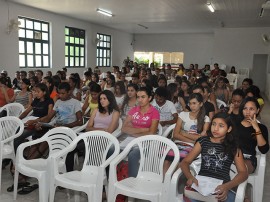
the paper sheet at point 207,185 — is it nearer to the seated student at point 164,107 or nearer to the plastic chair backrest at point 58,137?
the plastic chair backrest at point 58,137

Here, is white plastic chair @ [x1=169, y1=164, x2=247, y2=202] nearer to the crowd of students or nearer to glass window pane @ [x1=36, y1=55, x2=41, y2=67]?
the crowd of students

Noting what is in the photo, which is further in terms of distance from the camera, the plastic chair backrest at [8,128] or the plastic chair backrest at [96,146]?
the plastic chair backrest at [8,128]

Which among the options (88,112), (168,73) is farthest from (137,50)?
(88,112)

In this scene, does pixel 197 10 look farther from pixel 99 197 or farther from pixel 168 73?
pixel 99 197

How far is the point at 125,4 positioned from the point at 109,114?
6.01 metres

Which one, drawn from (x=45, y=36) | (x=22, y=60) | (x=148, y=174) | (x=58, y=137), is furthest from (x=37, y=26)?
(x=148, y=174)

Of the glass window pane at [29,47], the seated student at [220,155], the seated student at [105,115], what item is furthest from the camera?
the glass window pane at [29,47]

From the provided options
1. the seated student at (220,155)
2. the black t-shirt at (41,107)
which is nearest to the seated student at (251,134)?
the seated student at (220,155)

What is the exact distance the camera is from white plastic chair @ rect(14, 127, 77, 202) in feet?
8.48

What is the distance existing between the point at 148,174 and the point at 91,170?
0.54 m

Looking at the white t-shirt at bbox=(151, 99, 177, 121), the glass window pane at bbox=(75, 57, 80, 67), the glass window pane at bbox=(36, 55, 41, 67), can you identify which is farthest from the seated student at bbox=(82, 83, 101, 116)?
the glass window pane at bbox=(75, 57, 80, 67)

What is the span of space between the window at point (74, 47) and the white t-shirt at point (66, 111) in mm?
8480

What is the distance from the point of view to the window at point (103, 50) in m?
14.5

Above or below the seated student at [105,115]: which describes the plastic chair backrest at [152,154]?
below
